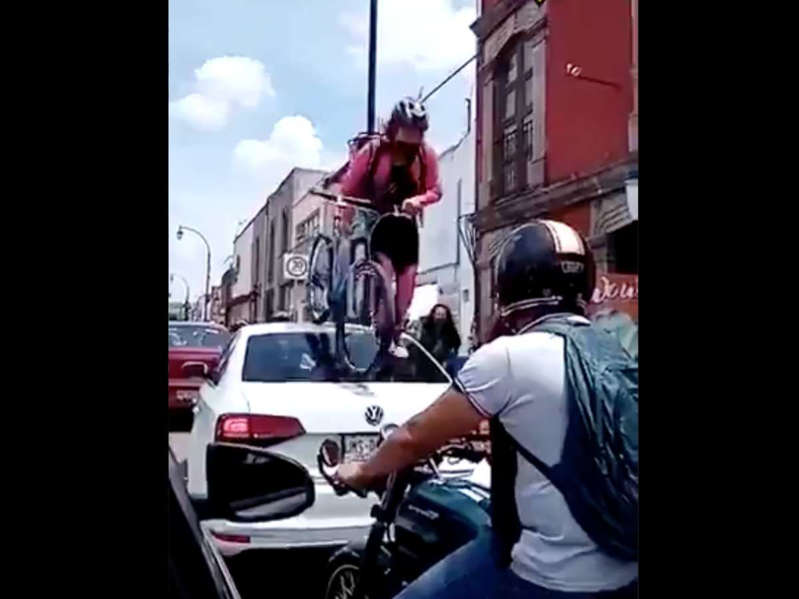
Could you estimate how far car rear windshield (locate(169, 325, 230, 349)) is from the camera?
4.80ft

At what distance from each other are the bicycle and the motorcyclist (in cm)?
26

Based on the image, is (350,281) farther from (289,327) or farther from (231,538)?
(231,538)

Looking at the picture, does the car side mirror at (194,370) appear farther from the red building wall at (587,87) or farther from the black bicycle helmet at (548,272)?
the red building wall at (587,87)

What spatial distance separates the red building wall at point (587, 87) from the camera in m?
1.56

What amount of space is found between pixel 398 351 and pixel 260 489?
1.24 feet

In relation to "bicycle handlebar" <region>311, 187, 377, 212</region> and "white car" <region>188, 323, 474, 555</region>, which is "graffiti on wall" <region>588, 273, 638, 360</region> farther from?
"bicycle handlebar" <region>311, 187, 377, 212</region>

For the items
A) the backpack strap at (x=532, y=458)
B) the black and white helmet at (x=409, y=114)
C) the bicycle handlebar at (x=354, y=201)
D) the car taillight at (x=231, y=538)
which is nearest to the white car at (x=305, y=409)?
the car taillight at (x=231, y=538)

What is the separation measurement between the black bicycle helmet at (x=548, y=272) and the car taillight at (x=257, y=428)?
623 mm

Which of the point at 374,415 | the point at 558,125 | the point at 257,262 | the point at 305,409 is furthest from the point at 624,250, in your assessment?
the point at 305,409

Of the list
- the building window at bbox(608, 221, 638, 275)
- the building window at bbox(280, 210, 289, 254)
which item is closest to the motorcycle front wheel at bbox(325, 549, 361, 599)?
the building window at bbox(280, 210, 289, 254)

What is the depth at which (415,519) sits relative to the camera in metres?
1.61
